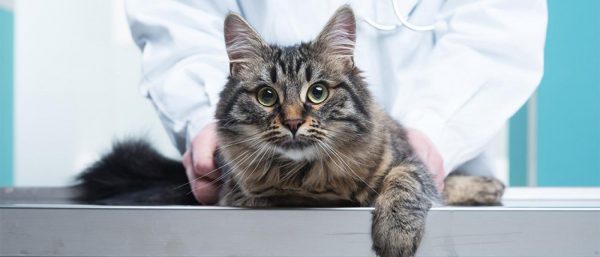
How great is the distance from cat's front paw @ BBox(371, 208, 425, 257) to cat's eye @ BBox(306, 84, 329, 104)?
0.66 feet

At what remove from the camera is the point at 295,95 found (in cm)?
89

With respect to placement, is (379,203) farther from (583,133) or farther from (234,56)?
(583,133)

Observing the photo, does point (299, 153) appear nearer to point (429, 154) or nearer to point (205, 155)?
point (205, 155)

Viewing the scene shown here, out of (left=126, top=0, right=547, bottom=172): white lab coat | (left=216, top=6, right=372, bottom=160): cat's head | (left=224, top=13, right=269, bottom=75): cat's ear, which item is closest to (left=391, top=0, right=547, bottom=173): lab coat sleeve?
(left=126, top=0, right=547, bottom=172): white lab coat

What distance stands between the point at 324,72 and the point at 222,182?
0.34 metres

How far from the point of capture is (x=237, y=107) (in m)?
0.96

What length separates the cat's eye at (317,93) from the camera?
913 millimetres

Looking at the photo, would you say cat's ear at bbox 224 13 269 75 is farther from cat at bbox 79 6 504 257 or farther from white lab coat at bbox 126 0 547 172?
white lab coat at bbox 126 0 547 172

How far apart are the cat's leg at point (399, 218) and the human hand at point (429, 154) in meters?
0.25

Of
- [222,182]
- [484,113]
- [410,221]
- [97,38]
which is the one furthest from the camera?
[97,38]

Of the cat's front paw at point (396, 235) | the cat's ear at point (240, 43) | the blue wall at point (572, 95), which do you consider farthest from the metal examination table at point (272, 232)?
the blue wall at point (572, 95)

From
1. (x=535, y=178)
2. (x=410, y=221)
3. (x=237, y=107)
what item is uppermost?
(x=237, y=107)

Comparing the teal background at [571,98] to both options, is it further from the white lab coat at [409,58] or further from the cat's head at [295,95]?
the cat's head at [295,95]

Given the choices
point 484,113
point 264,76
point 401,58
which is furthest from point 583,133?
point 264,76
